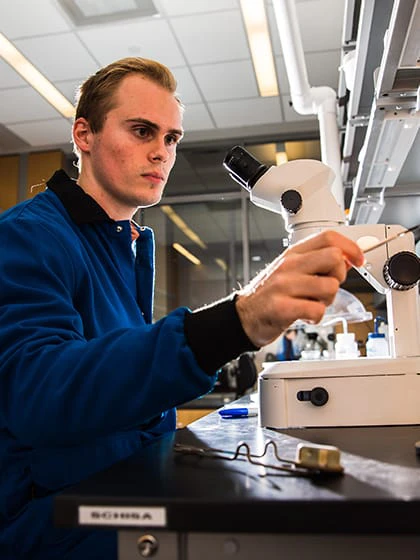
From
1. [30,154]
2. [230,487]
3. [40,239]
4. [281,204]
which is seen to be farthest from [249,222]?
[230,487]

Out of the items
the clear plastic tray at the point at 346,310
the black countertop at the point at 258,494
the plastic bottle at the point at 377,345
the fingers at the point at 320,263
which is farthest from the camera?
the plastic bottle at the point at 377,345

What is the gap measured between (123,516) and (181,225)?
15.6 feet

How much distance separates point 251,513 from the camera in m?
0.48

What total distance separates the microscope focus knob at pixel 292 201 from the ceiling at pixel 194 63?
3.15 ft

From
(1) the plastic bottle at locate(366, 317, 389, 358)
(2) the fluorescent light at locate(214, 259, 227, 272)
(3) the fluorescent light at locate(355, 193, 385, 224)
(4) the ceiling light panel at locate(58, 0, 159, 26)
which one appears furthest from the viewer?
(2) the fluorescent light at locate(214, 259, 227, 272)

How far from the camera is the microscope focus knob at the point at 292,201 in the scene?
3.91 feet

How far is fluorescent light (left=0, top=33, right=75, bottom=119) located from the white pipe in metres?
1.35

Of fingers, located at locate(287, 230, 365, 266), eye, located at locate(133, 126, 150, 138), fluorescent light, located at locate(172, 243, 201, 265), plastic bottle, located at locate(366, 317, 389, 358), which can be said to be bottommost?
plastic bottle, located at locate(366, 317, 389, 358)

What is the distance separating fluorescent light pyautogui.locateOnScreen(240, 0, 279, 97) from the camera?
3020 millimetres

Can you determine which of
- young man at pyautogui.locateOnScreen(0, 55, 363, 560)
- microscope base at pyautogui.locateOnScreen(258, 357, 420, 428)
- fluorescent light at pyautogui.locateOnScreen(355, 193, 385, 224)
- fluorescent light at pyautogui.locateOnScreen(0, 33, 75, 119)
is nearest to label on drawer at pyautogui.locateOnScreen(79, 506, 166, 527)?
young man at pyautogui.locateOnScreen(0, 55, 363, 560)

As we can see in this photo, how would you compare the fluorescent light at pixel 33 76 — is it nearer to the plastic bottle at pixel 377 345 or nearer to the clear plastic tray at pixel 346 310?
the plastic bottle at pixel 377 345

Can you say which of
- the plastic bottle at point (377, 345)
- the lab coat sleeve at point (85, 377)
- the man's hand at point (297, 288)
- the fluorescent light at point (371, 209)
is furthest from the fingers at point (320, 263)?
the fluorescent light at point (371, 209)

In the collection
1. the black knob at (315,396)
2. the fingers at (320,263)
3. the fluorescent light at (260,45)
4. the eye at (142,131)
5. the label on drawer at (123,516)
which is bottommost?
the label on drawer at (123,516)

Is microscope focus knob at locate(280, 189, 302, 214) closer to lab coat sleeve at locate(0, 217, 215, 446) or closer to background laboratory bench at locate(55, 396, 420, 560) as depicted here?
lab coat sleeve at locate(0, 217, 215, 446)
